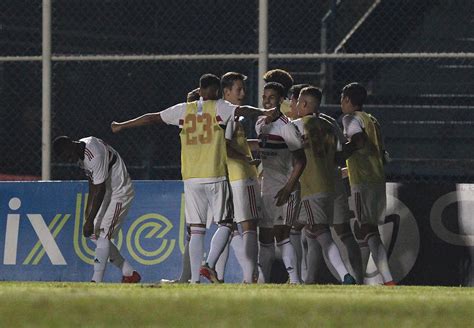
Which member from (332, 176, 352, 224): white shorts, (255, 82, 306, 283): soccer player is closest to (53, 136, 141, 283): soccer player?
(255, 82, 306, 283): soccer player

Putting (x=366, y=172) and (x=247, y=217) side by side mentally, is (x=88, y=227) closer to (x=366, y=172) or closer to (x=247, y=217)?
(x=247, y=217)

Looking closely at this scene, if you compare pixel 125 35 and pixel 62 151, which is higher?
pixel 125 35

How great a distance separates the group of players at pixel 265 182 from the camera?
1193cm

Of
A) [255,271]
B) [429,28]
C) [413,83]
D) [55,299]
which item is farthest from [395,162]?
[55,299]

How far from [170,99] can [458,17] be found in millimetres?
4529

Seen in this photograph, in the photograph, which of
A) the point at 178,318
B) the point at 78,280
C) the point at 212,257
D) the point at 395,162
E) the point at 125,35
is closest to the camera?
the point at 178,318

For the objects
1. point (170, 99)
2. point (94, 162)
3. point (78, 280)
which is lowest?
point (78, 280)

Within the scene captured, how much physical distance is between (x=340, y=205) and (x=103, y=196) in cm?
206

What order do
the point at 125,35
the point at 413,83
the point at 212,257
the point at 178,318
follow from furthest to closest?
the point at 125,35
the point at 413,83
the point at 212,257
the point at 178,318

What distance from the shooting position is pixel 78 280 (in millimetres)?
13695

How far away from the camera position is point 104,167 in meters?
12.5

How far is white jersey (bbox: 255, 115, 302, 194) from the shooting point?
1190cm

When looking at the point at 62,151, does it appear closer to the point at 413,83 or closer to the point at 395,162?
the point at 395,162

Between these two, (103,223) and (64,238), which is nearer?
A: (103,223)
